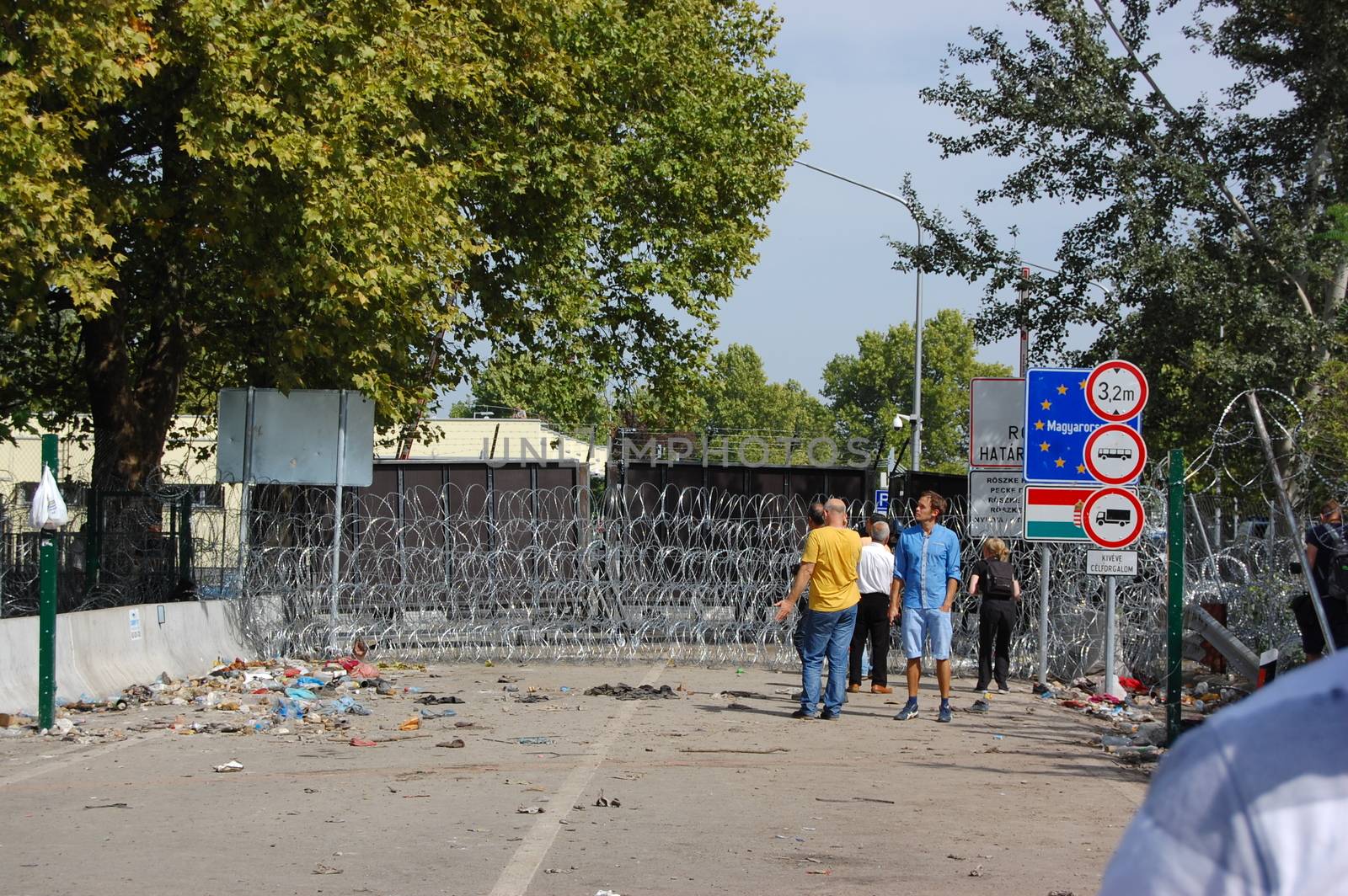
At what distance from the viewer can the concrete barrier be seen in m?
12.1

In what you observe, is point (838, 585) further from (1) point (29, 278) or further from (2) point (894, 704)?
(1) point (29, 278)

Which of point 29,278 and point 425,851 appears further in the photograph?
point 29,278

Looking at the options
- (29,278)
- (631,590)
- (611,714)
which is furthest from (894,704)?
(29,278)

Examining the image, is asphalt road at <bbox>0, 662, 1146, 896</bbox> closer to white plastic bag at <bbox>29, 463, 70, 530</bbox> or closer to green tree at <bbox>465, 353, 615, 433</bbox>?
white plastic bag at <bbox>29, 463, 70, 530</bbox>

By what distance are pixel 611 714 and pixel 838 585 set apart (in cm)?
232

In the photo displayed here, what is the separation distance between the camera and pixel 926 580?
13250 mm

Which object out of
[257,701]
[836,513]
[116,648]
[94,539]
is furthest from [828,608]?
[94,539]

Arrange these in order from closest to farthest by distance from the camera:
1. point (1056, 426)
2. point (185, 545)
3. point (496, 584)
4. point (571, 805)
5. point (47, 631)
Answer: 1. point (571, 805)
2. point (47, 631)
3. point (1056, 426)
4. point (496, 584)
5. point (185, 545)

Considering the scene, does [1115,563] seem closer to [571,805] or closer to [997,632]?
[997,632]

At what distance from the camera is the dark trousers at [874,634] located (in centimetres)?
1504

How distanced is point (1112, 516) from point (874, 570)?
9.24 ft

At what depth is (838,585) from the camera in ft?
42.4

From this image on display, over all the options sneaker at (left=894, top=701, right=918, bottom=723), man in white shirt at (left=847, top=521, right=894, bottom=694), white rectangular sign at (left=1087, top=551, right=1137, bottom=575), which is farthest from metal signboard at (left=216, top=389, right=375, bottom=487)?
white rectangular sign at (left=1087, top=551, right=1137, bottom=575)

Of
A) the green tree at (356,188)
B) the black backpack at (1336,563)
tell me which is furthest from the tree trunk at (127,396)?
the black backpack at (1336,563)
